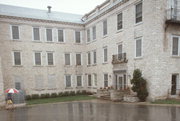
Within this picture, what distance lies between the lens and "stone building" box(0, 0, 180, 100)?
13.6m

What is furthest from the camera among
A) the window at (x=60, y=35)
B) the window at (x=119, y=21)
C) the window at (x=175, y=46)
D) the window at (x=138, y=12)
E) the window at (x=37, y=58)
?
the window at (x=60, y=35)

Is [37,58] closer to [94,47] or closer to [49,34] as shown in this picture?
[49,34]

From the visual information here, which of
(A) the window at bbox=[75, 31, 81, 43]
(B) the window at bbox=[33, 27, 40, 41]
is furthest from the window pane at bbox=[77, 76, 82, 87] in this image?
(B) the window at bbox=[33, 27, 40, 41]

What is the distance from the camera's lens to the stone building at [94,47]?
44.6ft

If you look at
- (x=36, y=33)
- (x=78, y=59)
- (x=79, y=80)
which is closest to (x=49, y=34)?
(x=36, y=33)

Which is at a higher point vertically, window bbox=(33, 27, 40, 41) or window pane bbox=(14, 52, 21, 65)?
window bbox=(33, 27, 40, 41)

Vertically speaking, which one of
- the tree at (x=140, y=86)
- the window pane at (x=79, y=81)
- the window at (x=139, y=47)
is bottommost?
the window pane at (x=79, y=81)

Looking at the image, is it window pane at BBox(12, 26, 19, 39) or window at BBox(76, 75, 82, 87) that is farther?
window at BBox(76, 75, 82, 87)

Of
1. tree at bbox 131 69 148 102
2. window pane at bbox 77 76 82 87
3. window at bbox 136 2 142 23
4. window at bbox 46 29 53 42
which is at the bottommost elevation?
window pane at bbox 77 76 82 87

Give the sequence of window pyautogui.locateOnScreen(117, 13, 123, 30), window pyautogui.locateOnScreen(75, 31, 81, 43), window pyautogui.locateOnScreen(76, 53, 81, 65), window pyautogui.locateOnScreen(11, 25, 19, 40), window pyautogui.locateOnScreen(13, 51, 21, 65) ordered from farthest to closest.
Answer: window pyautogui.locateOnScreen(76, 53, 81, 65) → window pyautogui.locateOnScreen(75, 31, 81, 43) → window pyautogui.locateOnScreen(13, 51, 21, 65) → window pyautogui.locateOnScreen(11, 25, 19, 40) → window pyautogui.locateOnScreen(117, 13, 123, 30)

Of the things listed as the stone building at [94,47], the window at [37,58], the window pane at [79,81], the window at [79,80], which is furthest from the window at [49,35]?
the window pane at [79,81]

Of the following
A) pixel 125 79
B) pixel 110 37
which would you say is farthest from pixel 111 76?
pixel 110 37

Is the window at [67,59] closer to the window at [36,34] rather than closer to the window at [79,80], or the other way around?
the window at [79,80]

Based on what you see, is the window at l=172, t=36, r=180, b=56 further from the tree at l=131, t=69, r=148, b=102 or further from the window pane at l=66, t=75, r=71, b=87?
the window pane at l=66, t=75, r=71, b=87
